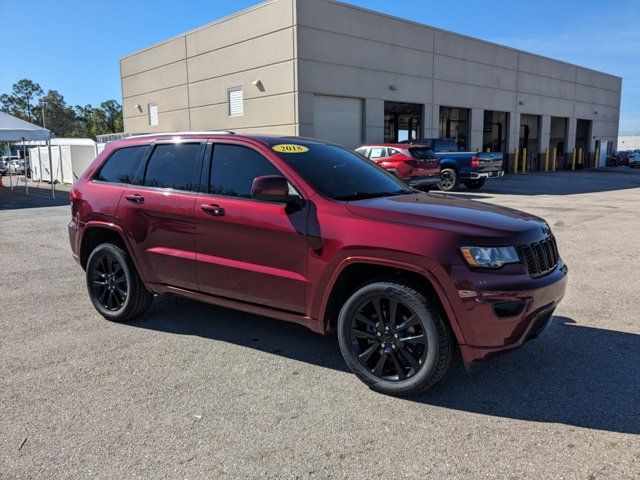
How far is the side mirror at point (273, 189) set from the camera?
3.65 meters

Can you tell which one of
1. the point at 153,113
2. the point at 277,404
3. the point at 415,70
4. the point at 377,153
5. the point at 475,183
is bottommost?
the point at 277,404

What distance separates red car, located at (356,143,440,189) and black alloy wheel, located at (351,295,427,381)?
12818mm

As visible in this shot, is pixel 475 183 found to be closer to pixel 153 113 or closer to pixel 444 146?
pixel 444 146

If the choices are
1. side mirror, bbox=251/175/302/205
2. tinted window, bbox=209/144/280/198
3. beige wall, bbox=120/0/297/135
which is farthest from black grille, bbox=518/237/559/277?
beige wall, bbox=120/0/297/135

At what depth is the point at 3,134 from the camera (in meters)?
19.1

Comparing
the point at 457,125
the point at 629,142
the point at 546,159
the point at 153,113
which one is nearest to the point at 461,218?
the point at 457,125

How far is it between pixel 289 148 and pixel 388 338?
1768 mm

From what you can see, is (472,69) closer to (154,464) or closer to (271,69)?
(271,69)

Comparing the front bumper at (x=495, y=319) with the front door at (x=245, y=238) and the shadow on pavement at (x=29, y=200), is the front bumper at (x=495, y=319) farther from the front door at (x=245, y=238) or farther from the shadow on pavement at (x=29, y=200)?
the shadow on pavement at (x=29, y=200)

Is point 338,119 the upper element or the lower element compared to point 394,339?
upper

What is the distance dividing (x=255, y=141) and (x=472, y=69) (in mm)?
26228

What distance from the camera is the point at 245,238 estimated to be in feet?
13.0

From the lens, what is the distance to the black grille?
3332 mm

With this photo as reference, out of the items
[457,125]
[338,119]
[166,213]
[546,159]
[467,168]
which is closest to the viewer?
[166,213]
